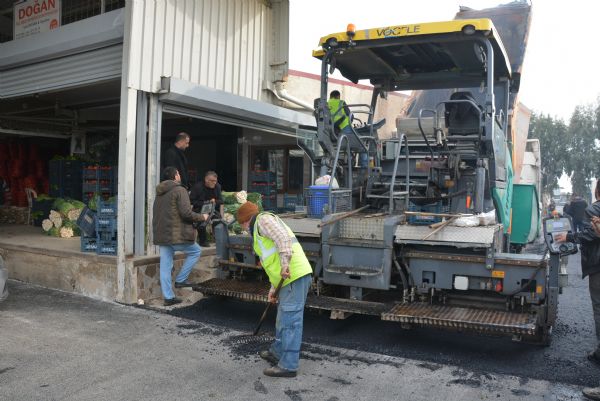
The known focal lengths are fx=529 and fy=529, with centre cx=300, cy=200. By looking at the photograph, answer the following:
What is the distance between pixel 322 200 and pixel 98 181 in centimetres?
606

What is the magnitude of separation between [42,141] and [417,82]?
33.4 feet

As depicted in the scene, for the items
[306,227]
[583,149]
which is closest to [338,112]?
[306,227]

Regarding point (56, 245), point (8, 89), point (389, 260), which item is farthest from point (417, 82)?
point (8, 89)

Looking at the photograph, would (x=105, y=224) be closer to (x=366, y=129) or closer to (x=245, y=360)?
(x=245, y=360)

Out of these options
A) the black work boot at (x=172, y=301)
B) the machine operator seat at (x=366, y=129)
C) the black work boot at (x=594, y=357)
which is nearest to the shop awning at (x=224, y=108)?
the machine operator seat at (x=366, y=129)

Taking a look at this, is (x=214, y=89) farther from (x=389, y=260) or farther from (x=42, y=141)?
(x=42, y=141)

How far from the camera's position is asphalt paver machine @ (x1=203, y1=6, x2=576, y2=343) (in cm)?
472

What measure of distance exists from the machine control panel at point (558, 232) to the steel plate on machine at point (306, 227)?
2158mm

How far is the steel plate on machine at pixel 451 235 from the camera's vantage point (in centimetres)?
475

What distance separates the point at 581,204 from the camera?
48.0 ft

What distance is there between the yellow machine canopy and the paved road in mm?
2990

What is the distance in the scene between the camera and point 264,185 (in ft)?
38.5

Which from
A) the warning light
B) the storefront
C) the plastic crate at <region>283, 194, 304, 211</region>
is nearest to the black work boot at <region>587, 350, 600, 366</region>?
the warning light

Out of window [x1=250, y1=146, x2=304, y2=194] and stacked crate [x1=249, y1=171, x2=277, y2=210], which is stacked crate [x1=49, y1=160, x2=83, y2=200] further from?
window [x1=250, y1=146, x2=304, y2=194]
